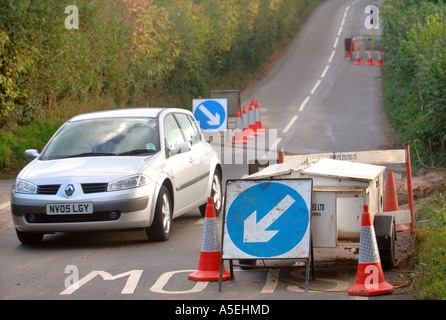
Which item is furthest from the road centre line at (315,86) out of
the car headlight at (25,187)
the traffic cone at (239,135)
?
the car headlight at (25,187)

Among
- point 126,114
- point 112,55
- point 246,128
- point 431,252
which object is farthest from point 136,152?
point 112,55

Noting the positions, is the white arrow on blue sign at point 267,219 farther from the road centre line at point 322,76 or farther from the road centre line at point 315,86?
the road centre line at point 315,86

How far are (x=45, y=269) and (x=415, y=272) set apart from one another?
3819 mm

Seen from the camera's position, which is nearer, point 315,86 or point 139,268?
point 139,268

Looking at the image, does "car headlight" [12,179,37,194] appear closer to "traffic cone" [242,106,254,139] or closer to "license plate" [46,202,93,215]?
"license plate" [46,202,93,215]

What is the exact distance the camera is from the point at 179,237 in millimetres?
10289

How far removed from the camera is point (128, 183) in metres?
9.50

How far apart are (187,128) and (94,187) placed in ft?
8.63

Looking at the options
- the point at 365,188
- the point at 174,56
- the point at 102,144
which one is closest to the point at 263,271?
the point at 365,188

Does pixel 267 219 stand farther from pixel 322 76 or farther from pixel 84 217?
pixel 322 76

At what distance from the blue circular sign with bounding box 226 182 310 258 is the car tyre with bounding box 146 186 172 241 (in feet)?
7.36

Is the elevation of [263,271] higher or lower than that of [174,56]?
lower
